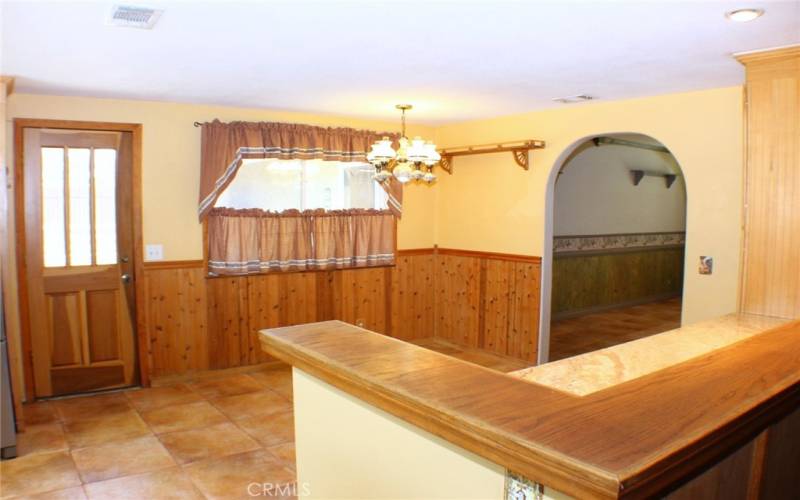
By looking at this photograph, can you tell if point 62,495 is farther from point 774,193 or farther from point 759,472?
point 774,193

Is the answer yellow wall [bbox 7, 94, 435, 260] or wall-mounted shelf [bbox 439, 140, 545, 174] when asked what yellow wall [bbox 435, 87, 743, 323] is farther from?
yellow wall [bbox 7, 94, 435, 260]

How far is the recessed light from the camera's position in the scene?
235cm

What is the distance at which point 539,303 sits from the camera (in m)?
5.16

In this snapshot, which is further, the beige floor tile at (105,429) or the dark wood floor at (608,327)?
the dark wood floor at (608,327)

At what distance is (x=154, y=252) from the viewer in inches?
185

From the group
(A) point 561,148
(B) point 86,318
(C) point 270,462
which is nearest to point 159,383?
(B) point 86,318

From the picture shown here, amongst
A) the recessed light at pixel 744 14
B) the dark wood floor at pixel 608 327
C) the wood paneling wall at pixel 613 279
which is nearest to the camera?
the recessed light at pixel 744 14

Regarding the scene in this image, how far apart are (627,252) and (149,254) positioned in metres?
6.50

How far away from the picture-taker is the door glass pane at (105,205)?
4527mm

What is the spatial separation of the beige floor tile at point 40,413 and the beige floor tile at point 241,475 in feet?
4.71

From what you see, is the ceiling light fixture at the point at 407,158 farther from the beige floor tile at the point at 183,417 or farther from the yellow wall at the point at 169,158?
the beige floor tile at the point at 183,417

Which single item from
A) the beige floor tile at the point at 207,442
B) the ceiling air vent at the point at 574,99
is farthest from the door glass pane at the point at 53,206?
the ceiling air vent at the point at 574,99

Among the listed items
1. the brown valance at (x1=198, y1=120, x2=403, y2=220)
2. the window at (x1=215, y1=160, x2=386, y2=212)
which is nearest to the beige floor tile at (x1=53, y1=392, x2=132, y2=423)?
the brown valance at (x1=198, y1=120, x2=403, y2=220)

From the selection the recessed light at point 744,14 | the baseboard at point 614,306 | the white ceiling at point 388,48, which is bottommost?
the baseboard at point 614,306
